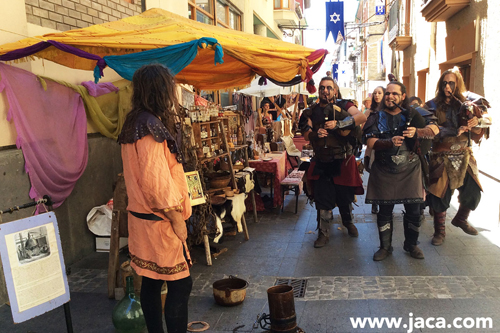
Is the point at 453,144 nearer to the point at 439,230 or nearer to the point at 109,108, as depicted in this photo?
the point at 439,230

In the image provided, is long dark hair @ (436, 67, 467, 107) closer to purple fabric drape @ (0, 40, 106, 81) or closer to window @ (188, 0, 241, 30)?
purple fabric drape @ (0, 40, 106, 81)

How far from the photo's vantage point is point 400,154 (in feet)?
15.2

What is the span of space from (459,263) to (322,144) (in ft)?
6.53

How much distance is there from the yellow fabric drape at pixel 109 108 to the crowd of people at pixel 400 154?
2.33 m

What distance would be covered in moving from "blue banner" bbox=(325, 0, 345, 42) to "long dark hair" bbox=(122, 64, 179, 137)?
47.6ft

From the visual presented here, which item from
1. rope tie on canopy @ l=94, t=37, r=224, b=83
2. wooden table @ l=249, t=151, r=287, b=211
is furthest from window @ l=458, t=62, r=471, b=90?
rope tie on canopy @ l=94, t=37, r=224, b=83

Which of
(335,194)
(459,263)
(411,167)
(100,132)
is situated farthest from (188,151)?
(459,263)

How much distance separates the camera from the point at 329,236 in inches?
227

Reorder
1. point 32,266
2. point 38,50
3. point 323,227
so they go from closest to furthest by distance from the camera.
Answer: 1. point 32,266
2. point 38,50
3. point 323,227

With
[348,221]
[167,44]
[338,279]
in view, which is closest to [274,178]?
[348,221]

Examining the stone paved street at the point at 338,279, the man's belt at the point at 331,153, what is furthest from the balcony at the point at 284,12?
the man's belt at the point at 331,153

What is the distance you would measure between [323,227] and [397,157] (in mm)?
1369

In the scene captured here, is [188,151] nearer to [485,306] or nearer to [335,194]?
[335,194]

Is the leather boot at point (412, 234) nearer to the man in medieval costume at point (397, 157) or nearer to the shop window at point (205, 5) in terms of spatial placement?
the man in medieval costume at point (397, 157)
